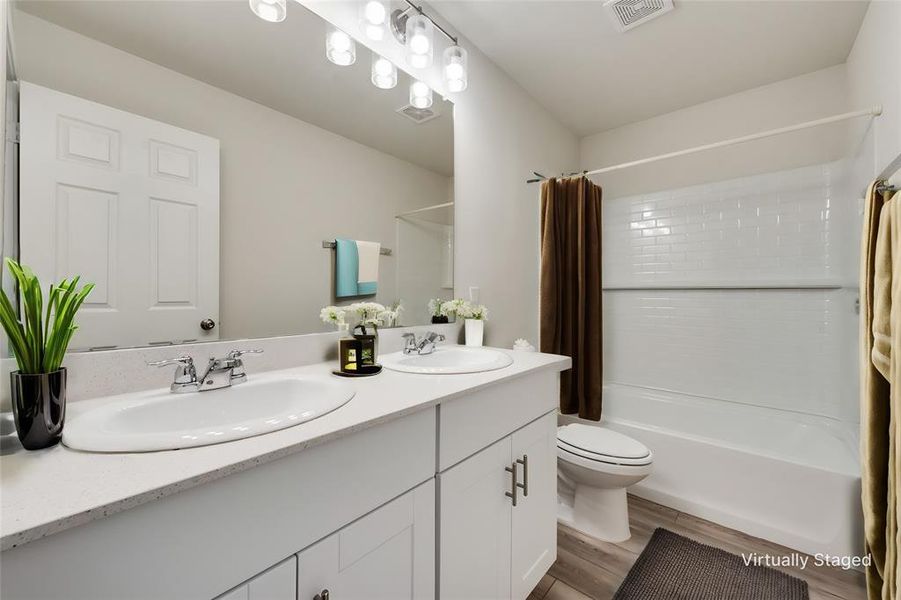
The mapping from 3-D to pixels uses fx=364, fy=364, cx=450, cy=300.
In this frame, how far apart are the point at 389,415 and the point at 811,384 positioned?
271 cm

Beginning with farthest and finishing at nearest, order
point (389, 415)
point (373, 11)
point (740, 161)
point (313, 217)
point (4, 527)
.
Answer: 1. point (740, 161)
2. point (373, 11)
3. point (313, 217)
4. point (389, 415)
5. point (4, 527)

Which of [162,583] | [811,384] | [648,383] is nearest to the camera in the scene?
[162,583]

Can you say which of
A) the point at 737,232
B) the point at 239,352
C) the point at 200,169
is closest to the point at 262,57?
the point at 200,169

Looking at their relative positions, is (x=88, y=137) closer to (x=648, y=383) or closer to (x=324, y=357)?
(x=324, y=357)

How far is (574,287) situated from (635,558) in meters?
1.40

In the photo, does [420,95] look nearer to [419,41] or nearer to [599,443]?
[419,41]

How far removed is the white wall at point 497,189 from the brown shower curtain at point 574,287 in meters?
0.16

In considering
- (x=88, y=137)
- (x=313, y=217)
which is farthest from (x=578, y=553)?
(x=88, y=137)

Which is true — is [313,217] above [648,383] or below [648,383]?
above

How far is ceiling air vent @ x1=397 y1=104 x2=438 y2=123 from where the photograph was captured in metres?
1.62

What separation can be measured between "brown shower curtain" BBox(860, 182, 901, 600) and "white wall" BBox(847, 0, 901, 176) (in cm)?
26

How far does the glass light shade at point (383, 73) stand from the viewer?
1493 mm

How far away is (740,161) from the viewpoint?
241 centimetres

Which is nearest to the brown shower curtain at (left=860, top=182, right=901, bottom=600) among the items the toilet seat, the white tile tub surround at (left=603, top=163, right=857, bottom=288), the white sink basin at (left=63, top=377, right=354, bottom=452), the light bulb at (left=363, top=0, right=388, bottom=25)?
the toilet seat
